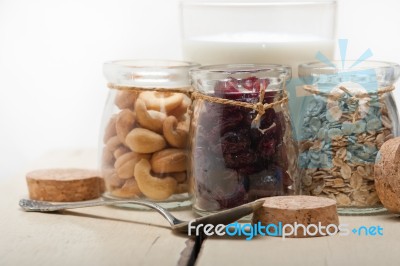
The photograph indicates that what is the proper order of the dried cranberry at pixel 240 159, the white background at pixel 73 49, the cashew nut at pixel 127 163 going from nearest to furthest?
the dried cranberry at pixel 240 159 < the cashew nut at pixel 127 163 < the white background at pixel 73 49

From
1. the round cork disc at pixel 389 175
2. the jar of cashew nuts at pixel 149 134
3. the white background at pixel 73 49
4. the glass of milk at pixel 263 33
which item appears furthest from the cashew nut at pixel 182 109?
the white background at pixel 73 49

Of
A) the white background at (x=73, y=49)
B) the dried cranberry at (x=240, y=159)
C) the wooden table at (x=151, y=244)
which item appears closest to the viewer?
the wooden table at (x=151, y=244)

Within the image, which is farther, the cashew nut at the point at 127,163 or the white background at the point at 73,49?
the white background at the point at 73,49

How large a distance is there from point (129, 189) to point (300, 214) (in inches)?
10.3

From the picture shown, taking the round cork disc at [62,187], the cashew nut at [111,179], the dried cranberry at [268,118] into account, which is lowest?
the round cork disc at [62,187]

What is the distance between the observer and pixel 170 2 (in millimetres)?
1691

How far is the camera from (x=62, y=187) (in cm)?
113

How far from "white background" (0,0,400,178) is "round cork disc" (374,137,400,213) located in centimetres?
69

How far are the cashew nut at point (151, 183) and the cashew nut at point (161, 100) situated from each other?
0.23ft

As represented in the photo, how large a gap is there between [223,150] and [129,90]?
185mm

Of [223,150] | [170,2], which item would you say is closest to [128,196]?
[223,150]

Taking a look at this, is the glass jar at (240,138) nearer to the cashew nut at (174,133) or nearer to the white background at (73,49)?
the cashew nut at (174,133)

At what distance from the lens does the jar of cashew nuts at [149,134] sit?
1.05 metres

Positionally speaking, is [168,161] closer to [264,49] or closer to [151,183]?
[151,183]
